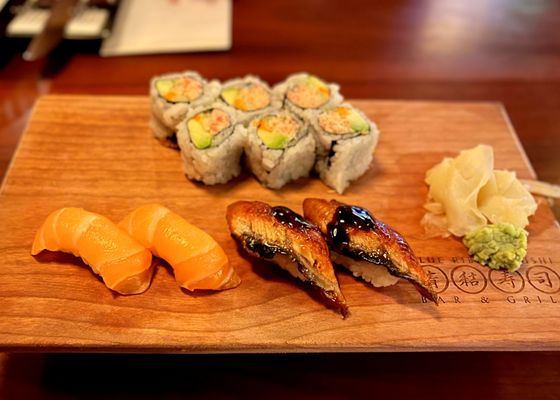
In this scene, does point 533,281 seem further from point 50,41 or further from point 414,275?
point 50,41

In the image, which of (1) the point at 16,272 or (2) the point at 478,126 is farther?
(2) the point at 478,126

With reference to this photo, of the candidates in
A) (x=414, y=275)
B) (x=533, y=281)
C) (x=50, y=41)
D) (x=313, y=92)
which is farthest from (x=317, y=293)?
(x=50, y=41)

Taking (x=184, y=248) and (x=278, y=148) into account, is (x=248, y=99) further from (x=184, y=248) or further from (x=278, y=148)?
(x=184, y=248)

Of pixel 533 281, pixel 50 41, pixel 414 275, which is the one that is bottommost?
pixel 533 281

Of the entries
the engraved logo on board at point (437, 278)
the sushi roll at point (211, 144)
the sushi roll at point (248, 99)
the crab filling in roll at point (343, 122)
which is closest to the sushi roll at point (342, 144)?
the crab filling in roll at point (343, 122)

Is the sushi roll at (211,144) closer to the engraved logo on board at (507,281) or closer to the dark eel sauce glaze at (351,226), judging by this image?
the dark eel sauce glaze at (351,226)

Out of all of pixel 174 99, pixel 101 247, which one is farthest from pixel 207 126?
pixel 101 247

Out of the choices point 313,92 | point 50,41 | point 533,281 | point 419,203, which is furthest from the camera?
point 50,41
